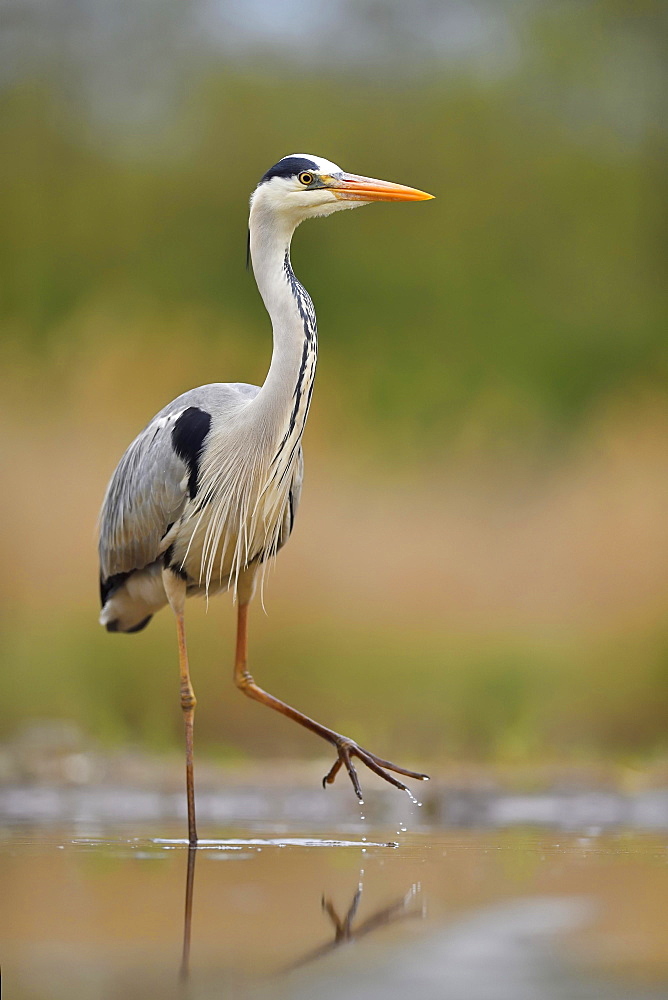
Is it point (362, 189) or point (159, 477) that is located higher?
point (362, 189)

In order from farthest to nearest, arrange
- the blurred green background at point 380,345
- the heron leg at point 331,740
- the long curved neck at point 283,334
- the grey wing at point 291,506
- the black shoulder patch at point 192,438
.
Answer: the blurred green background at point 380,345, the grey wing at point 291,506, the black shoulder patch at point 192,438, the heron leg at point 331,740, the long curved neck at point 283,334

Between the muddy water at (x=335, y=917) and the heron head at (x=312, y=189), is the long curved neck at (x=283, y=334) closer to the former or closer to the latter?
the heron head at (x=312, y=189)

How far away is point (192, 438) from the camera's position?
139 inches

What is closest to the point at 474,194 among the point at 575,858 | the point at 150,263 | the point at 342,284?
the point at 342,284

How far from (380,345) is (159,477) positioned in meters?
2.98

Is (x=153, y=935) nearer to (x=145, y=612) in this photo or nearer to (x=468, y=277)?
(x=145, y=612)

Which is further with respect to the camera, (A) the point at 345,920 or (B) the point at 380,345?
(B) the point at 380,345

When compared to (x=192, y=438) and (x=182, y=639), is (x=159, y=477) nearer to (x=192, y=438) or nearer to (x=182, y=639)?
(x=192, y=438)

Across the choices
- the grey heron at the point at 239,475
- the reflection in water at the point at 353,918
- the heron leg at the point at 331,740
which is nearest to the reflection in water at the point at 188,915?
the reflection in water at the point at 353,918

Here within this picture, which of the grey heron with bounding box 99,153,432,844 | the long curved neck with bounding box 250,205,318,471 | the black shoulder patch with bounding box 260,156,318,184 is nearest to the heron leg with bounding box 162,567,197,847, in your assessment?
the grey heron with bounding box 99,153,432,844

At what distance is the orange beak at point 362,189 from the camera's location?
323cm

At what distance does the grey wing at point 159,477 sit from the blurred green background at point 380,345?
1458mm

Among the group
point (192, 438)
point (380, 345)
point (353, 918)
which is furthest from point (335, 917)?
point (380, 345)

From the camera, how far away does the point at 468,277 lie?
6.63m
